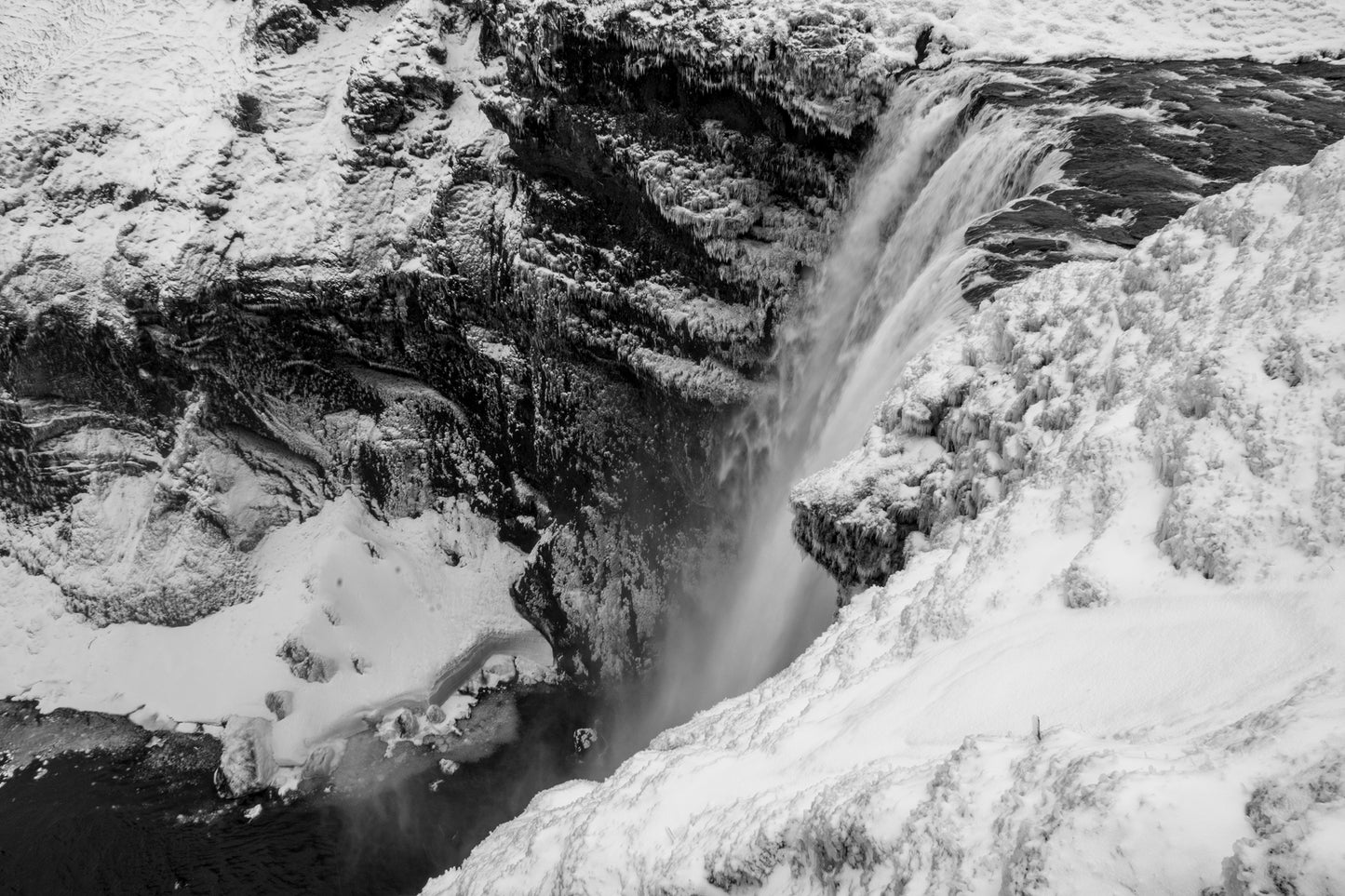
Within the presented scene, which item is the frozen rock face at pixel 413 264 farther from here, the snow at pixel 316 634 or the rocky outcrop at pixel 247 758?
the rocky outcrop at pixel 247 758

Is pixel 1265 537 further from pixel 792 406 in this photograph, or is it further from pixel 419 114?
pixel 419 114

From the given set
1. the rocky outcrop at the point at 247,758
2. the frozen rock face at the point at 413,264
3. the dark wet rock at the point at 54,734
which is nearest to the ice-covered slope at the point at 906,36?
the frozen rock face at the point at 413,264

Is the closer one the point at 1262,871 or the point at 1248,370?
the point at 1262,871

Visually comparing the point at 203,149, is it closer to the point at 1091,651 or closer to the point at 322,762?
the point at 322,762

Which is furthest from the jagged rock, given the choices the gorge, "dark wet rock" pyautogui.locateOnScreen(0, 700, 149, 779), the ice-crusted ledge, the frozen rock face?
"dark wet rock" pyautogui.locateOnScreen(0, 700, 149, 779)

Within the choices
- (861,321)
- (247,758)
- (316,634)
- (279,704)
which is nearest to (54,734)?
(279,704)

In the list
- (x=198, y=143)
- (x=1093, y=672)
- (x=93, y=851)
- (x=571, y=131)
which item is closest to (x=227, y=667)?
(x=93, y=851)
